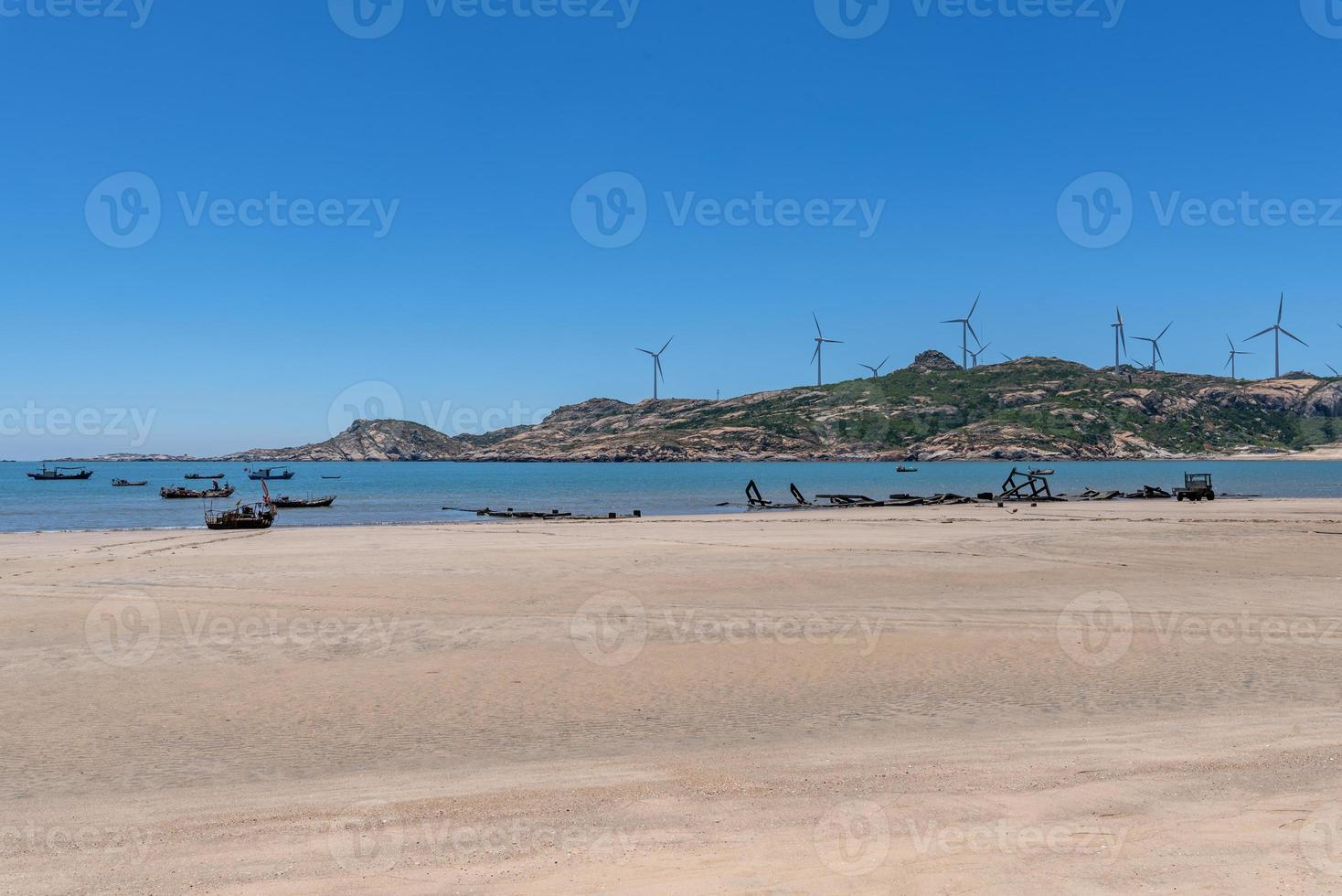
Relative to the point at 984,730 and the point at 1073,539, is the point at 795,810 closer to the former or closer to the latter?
the point at 984,730

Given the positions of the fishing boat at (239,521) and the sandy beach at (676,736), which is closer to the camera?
the sandy beach at (676,736)

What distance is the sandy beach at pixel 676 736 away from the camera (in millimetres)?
6523

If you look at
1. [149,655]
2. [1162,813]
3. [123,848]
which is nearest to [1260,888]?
[1162,813]

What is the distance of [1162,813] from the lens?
7254 millimetres

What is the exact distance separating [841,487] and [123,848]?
110m

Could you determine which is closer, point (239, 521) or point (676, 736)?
point (676, 736)

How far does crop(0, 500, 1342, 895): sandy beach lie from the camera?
21.4ft

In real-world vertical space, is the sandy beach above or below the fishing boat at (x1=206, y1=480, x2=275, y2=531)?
below

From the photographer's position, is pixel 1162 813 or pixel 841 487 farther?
pixel 841 487

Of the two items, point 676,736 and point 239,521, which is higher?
point 239,521

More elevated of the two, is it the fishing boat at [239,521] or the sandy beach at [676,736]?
the fishing boat at [239,521]

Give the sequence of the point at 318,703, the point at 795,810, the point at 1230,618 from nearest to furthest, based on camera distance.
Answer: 1. the point at 795,810
2. the point at 318,703
3. the point at 1230,618

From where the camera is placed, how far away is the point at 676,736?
9.92m

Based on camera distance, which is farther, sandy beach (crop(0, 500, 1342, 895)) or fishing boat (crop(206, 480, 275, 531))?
fishing boat (crop(206, 480, 275, 531))
